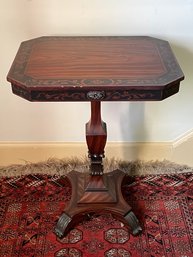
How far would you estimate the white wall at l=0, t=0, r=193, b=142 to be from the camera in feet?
5.67

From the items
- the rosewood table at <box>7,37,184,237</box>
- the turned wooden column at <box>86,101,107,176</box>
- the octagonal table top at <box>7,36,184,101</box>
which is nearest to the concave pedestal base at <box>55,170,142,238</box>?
the rosewood table at <box>7,37,184,237</box>

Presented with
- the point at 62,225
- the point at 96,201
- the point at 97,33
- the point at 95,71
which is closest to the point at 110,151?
the point at 96,201

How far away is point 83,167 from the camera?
6.90 ft

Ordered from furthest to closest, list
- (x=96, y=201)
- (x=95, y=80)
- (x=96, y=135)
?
(x=96, y=201) < (x=96, y=135) < (x=95, y=80)

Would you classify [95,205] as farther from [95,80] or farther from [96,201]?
[95,80]

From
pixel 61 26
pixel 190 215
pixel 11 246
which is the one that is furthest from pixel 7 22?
pixel 190 215

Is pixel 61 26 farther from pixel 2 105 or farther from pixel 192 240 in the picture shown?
pixel 192 240

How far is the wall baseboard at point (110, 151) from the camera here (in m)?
2.10

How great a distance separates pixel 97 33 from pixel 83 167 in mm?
743

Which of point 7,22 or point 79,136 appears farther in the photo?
point 79,136

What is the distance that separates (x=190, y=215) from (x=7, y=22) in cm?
126

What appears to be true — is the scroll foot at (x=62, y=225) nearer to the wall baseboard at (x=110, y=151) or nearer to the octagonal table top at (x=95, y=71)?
the wall baseboard at (x=110, y=151)

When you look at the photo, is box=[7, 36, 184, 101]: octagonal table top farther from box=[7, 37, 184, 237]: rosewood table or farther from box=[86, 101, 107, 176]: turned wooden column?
box=[86, 101, 107, 176]: turned wooden column

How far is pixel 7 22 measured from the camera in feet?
5.78
